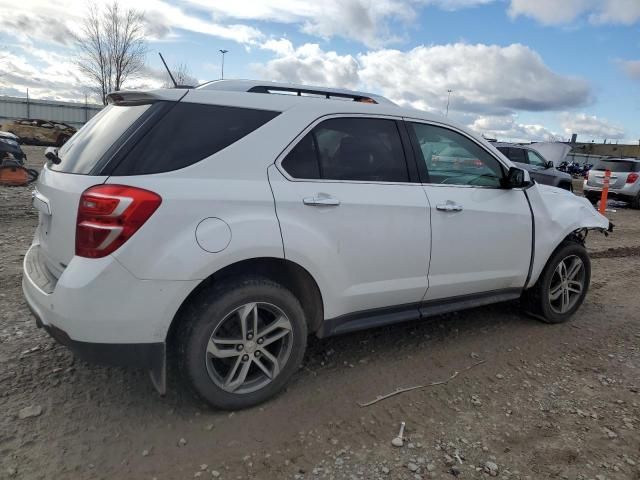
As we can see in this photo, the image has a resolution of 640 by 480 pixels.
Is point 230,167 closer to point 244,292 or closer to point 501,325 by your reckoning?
point 244,292

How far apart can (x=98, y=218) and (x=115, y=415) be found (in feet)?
3.82

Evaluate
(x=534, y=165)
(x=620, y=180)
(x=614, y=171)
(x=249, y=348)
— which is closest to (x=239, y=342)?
(x=249, y=348)

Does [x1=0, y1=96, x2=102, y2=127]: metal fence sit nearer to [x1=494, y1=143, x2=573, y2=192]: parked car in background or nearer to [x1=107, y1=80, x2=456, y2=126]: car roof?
[x1=494, y1=143, x2=573, y2=192]: parked car in background

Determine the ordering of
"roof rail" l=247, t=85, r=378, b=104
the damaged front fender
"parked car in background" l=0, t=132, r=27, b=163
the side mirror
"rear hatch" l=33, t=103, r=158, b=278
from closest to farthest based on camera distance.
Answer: "rear hatch" l=33, t=103, r=158, b=278
"roof rail" l=247, t=85, r=378, b=104
the side mirror
the damaged front fender
"parked car in background" l=0, t=132, r=27, b=163

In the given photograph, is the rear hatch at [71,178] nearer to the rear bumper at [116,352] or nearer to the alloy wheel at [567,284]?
the rear bumper at [116,352]

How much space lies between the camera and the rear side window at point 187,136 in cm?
247

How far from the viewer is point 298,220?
2.75 m

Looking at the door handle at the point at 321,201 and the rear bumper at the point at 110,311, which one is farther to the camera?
the door handle at the point at 321,201

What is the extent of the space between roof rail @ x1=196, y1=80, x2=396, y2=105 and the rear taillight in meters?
0.97

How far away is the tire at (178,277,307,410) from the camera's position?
2555 millimetres

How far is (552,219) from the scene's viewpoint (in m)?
4.10

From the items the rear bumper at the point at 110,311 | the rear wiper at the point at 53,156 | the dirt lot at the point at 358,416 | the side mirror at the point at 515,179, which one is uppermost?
the side mirror at the point at 515,179

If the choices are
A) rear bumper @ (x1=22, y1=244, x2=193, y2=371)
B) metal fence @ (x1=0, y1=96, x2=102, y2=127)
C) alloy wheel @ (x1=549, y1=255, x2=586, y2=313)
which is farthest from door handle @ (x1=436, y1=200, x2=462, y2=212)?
metal fence @ (x1=0, y1=96, x2=102, y2=127)

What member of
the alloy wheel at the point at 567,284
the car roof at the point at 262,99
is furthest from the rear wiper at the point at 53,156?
the alloy wheel at the point at 567,284
